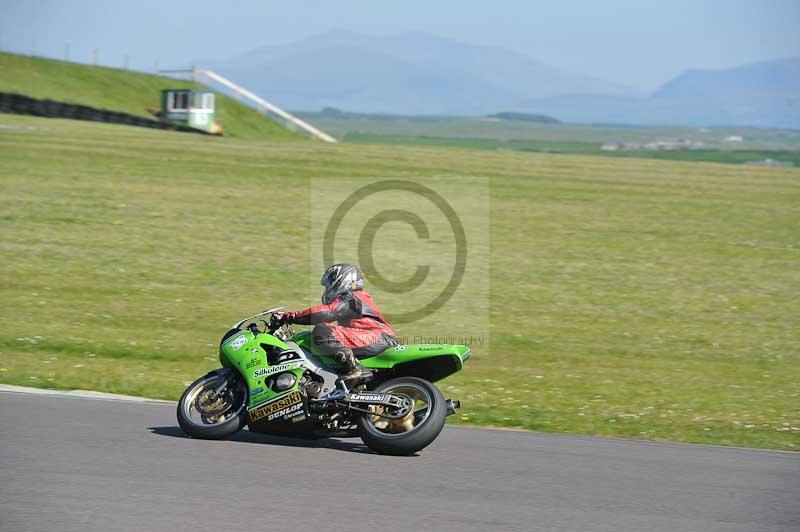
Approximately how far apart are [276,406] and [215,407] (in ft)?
1.78

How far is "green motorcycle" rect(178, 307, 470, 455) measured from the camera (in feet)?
27.0

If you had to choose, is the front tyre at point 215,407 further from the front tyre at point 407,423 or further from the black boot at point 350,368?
the front tyre at point 407,423

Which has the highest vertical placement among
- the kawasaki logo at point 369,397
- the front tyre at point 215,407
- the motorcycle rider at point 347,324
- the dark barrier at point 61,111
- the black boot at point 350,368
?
the dark barrier at point 61,111

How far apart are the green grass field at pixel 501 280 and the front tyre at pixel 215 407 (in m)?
2.46

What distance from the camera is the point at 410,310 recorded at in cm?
1694

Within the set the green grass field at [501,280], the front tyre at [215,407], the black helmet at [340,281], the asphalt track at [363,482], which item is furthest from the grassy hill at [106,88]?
the asphalt track at [363,482]

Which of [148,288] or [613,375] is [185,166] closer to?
[148,288]

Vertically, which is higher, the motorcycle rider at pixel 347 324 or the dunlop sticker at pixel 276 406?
the motorcycle rider at pixel 347 324

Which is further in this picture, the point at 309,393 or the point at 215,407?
the point at 215,407

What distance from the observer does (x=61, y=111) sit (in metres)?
44.2

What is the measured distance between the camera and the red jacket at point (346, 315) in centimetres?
856

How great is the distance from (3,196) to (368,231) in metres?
8.14

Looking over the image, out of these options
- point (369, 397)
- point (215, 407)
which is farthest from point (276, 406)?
point (369, 397)

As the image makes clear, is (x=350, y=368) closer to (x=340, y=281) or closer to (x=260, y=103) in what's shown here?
(x=340, y=281)
